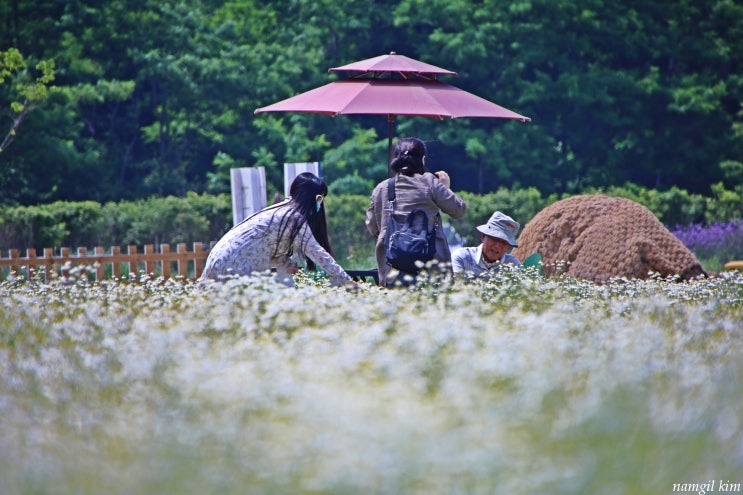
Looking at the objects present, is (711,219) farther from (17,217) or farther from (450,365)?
(450,365)

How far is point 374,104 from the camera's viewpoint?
357 inches

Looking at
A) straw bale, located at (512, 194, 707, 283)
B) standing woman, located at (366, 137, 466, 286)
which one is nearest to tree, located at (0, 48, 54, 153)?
straw bale, located at (512, 194, 707, 283)

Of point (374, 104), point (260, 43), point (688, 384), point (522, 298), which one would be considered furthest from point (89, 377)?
point (260, 43)

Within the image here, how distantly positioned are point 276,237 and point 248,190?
5.22m

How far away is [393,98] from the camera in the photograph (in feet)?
30.1

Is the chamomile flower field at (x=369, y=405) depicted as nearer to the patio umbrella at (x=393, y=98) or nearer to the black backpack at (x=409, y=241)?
the black backpack at (x=409, y=241)

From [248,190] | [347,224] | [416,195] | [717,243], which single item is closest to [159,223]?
[347,224]

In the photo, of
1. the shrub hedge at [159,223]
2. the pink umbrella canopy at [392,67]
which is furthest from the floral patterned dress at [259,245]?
the shrub hedge at [159,223]

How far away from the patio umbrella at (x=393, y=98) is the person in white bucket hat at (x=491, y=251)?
1390mm

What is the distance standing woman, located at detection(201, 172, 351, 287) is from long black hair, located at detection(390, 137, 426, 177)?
625 mm

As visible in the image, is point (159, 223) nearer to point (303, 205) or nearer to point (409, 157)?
point (409, 157)

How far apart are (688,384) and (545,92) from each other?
68.5 feet

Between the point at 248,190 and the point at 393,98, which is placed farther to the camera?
the point at 248,190

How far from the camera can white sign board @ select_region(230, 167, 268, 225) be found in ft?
39.4
